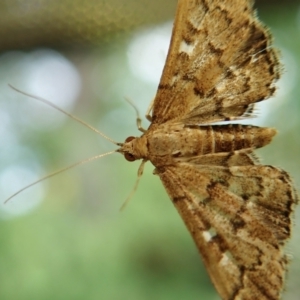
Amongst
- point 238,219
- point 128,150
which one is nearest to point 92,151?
point 128,150

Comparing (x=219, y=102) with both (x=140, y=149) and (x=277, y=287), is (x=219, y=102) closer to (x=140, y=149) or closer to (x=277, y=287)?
(x=140, y=149)

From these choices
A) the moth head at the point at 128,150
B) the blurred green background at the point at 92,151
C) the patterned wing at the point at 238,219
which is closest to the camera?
the patterned wing at the point at 238,219

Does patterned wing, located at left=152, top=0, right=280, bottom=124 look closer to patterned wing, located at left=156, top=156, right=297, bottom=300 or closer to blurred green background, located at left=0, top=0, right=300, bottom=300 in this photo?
patterned wing, located at left=156, top=156, right=297, bottom=300

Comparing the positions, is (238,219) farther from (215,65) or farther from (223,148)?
(215,65)

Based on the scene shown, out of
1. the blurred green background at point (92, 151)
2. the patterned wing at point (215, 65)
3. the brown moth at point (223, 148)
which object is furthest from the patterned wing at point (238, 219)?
the blurred green background at point (92, 151)

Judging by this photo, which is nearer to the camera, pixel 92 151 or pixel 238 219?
pixel 238 219

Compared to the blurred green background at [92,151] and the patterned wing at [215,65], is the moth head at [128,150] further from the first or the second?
the blurred green background at [92,151]
